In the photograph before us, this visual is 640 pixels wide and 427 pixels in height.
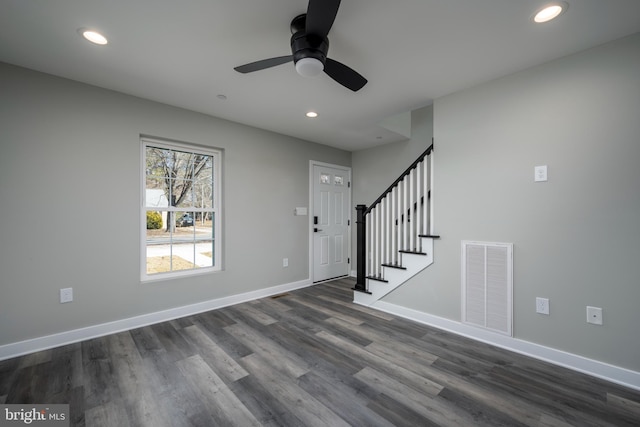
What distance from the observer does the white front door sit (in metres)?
4.61

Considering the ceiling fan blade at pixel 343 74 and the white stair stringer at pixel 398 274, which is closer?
the ceiling fan blade at pixel 343 74

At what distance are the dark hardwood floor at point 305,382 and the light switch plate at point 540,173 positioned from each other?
1527 mm

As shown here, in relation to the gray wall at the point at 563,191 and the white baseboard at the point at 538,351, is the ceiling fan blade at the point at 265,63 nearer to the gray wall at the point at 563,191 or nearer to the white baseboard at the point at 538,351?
the gray wall at the point at 563,191

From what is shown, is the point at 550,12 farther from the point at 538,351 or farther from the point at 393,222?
the point at 538,351

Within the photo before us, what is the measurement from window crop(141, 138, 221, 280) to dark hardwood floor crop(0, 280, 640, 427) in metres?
0.79

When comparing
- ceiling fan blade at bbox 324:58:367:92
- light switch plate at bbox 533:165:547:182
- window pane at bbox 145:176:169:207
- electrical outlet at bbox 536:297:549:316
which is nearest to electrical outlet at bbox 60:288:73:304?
window pane at bbox 145:176:169:207

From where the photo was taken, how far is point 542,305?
7.38 ft

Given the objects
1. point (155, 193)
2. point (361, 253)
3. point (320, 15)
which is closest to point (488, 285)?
point (361, 253)

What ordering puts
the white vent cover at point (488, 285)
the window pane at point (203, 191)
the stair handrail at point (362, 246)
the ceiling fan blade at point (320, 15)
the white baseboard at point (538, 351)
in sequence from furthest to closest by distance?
1. the stair handrail at point (362, 246)
2. the window pane at point (203, 191)
3. the white vent cover at point (488, 285)
4. the white baseboard at point (538, 351)
5. the ceiling fan blade at point (320, 15)

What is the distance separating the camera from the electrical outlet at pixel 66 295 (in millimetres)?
2451

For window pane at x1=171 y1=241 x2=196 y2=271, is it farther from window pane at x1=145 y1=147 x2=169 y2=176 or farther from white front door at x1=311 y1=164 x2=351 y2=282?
white front door at x1=311 y1=164 x2=351 y2=282

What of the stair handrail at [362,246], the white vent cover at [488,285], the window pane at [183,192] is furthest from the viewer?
the stair handrail at [362,246]

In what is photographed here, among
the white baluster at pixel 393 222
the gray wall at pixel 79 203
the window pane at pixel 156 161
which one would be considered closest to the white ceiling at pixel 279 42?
the gray wall at pixel 79 203

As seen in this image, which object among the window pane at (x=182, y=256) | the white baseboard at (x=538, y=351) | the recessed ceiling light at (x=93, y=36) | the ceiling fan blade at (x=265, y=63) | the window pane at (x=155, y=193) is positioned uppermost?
the recessed ceiling light at (x=93, y=36)
